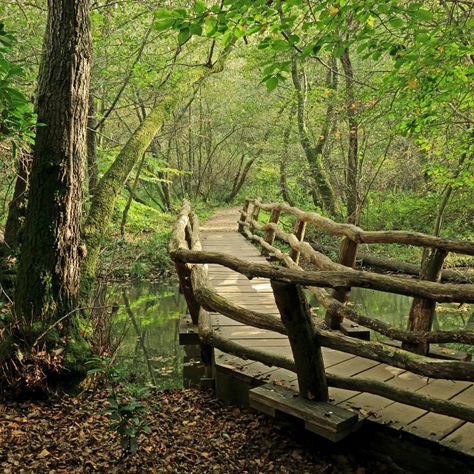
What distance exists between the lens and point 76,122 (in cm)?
455

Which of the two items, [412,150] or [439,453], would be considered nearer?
[439,453]

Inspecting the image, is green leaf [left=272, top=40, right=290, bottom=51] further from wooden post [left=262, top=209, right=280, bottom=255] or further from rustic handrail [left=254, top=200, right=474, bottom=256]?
wooden post [left=262, top=209, right=280, bottom=255]

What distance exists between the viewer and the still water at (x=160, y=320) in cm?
625

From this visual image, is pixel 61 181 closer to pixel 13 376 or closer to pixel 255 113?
pixel 13 376

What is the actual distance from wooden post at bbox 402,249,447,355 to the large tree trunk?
3.41m

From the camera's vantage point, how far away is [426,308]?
3994mm

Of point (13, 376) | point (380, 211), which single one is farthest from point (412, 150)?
point (13, 376)

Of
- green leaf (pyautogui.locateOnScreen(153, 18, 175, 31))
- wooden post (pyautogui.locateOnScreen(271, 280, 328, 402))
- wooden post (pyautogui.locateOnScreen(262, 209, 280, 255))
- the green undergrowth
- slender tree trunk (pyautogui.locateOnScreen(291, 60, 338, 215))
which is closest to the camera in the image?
wooden post (pyautogui.locateOnScreen(271, 280, 328, 402))

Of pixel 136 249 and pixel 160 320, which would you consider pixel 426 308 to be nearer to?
pixel 160 320

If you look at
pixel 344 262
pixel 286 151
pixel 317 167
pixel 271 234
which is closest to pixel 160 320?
pixel 271 234

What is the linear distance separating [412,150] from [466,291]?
45.3 feet

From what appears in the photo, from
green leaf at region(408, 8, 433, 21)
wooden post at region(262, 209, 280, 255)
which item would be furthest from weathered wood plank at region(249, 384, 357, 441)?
wooden post at region(262, 209, 280, 255)

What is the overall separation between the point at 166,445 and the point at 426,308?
2558mm

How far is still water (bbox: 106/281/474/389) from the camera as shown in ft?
20.5
